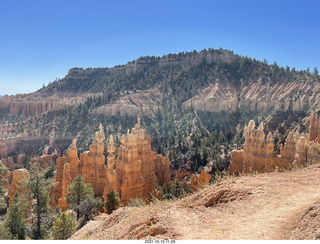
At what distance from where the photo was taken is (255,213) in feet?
26.1

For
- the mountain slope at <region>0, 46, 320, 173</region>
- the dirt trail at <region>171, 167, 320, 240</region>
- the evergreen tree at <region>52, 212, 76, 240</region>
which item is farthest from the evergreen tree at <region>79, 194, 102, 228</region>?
the mountain slope at <region>0, 46, 320, 173</region>

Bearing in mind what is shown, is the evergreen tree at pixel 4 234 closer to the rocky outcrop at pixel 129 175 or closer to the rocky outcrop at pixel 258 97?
the rocky outcrop at pixel 129 175

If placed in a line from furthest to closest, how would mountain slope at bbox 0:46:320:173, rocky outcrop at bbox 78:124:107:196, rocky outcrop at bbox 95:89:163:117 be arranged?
rocky outcrop at bbox 95:89:163:117, mountain slope at bbox 0:46:320:173, rocky outcrop at bbox 78:124:107:196

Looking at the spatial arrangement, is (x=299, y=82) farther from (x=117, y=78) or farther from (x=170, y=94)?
(x=117, y=78)

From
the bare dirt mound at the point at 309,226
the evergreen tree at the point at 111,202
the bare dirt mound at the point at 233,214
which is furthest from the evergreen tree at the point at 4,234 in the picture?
the bare dirt mound at the point at 309,226

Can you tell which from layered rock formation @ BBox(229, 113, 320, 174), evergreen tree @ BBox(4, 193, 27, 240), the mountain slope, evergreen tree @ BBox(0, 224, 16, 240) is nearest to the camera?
evergreen tree @ BBox(0, 224, 16, 240)

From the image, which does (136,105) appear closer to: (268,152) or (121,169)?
(121,169)

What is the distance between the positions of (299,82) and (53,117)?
68.9 metres

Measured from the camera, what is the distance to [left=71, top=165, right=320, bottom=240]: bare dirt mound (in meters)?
6.91

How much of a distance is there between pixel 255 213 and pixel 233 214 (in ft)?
2.10

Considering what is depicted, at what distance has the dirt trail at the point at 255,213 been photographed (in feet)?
22.5

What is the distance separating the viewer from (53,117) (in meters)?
79.6

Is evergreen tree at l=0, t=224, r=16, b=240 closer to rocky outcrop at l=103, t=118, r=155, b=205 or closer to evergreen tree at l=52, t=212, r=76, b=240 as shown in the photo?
evergreen tree at l=52, t=212, r=76, b=240

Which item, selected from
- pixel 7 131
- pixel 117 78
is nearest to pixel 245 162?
pixel 7 131
